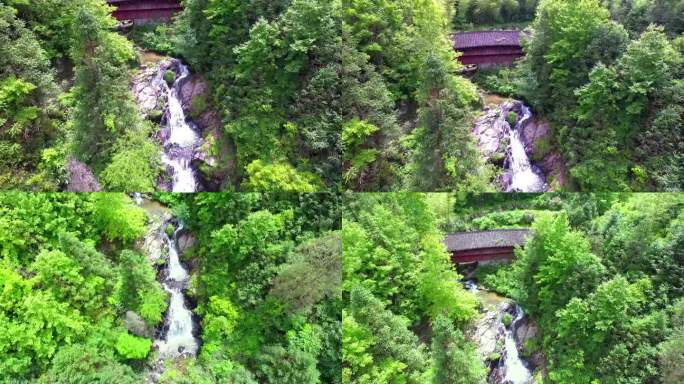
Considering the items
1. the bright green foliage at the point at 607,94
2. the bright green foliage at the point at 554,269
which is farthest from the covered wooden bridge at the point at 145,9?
the bright green foliage at the point at 554,269

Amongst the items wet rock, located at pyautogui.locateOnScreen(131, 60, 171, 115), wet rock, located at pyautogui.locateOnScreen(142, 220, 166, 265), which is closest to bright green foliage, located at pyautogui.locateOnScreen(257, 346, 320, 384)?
wet rock, located at pyautogui.locateOnScreen(142, 220, 166, 265)

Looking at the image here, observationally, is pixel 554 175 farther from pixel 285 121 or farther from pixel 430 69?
pixel 285 121

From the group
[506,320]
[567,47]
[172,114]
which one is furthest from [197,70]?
[506,320]

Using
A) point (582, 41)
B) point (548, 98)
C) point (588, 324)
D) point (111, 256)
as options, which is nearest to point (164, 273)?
point (111, 256)

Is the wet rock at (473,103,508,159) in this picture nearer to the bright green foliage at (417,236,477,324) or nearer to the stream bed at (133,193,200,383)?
the bright green foliage at (417,236,477,324)

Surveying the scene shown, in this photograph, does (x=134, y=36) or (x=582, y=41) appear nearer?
(x=582, y=41)

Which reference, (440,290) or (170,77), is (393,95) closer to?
(440,290)
